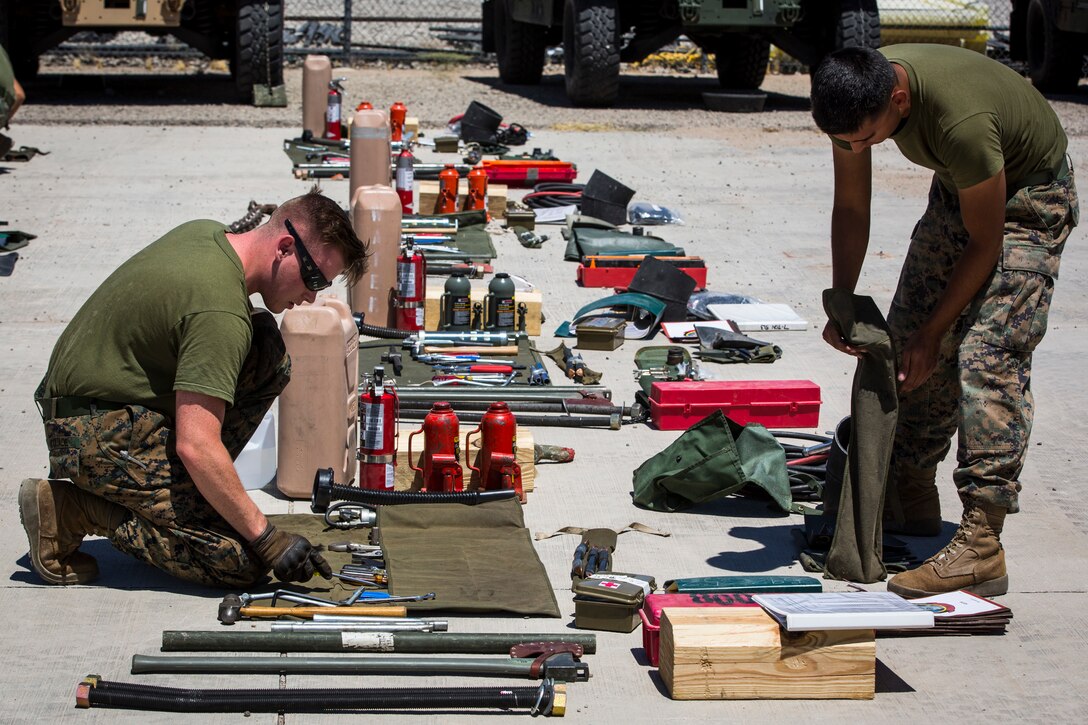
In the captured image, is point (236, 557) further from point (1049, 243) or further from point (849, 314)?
point (1049, 243)

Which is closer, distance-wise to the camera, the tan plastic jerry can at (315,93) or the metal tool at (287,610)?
the metal tool at (287,610)

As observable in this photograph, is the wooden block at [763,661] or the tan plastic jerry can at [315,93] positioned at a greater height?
the wooden block at [763,661]

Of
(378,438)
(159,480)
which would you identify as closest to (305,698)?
(159,480)

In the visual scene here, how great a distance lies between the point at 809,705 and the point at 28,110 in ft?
49.8

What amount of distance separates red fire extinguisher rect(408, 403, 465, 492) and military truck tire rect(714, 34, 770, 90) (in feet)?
52.4

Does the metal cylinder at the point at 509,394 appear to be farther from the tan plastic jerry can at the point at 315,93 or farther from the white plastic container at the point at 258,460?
the tan plastic jerry can at the point at 315,93

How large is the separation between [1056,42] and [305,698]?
66.5ft

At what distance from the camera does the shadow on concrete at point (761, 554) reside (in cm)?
491

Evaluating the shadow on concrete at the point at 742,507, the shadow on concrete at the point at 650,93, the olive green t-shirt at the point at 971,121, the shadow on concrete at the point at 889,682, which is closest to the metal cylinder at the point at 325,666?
the shadow on concrete at the point at 889,682

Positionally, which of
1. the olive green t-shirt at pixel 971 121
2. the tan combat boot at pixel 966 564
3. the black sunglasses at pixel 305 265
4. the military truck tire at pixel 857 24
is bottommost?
the tan combat boot at pixel 966 564

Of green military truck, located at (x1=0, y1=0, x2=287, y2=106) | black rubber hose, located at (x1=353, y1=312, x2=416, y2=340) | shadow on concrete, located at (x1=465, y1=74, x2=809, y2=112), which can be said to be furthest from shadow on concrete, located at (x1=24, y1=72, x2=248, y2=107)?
black rubber hose, located at (x1=353, y1=312, x2=416, y2=340)

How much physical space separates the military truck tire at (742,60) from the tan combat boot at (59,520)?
17.2 m

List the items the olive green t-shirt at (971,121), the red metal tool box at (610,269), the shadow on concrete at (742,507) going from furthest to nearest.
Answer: the red metal tool box at (610,269)
the shadow on concrete at (742,507)
the olive green t-shirt at (971,121)

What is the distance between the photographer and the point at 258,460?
5590 mm
